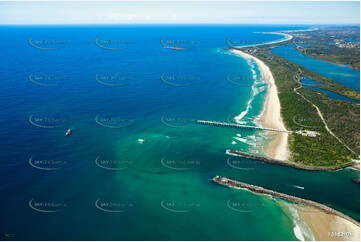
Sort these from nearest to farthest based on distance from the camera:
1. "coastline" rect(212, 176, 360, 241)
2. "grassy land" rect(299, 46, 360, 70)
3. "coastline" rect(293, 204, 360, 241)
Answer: "coastline" rect(293, 204, 360, 241)
"coastline" rect(212, 176, 360, 241)
"grassy land" rect(299, 46, 360, 70)

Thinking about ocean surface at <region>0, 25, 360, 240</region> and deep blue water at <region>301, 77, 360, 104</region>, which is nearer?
ocean surface at <region>0, 25, 360, 240</region>

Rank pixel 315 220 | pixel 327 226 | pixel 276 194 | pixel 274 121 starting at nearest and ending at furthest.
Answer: pixel 327 226 < pixel 315 220 < pixel 276 194 < pixel 274 121

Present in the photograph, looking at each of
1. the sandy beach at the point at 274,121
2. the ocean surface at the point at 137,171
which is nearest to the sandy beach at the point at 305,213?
the sandy beach at the point at 274,121

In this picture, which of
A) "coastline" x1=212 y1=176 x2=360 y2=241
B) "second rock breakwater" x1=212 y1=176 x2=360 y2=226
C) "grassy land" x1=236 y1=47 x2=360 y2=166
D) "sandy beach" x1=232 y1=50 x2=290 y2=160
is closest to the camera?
"coastline" x1=212 y1=176 x2=360 y2=241

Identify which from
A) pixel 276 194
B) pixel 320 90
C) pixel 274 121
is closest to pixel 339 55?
pixel 320 90

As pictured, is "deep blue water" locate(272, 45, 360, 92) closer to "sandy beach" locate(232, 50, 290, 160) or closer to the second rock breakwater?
"sandy beach" locate(232, 50, 290, 160)

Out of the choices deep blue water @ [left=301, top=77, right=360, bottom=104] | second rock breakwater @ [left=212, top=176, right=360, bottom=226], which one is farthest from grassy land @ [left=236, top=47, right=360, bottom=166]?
second rock breakwater @ [left=212, top=176, right=360, bottom=226]

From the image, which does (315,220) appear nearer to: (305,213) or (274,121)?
(305,213)
